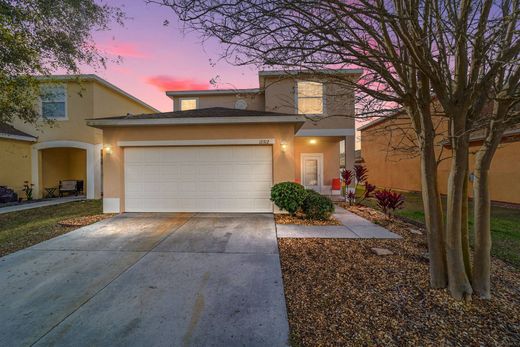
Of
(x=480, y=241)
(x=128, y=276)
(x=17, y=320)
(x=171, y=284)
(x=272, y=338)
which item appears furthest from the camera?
(x=128, y=276)

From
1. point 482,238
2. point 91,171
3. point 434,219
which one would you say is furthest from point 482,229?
point 91,171

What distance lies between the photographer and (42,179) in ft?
40.0

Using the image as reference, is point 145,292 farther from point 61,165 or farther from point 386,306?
point 61,165

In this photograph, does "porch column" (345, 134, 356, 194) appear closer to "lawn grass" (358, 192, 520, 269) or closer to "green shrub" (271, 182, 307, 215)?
"lawn grass" (358, 192, 520, 269)

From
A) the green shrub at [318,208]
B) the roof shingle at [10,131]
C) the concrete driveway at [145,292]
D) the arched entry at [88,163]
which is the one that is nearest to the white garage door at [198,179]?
the green shrub at [318,208]

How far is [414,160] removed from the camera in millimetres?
14188

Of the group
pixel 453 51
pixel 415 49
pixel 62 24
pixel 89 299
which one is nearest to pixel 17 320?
pixel 89 299

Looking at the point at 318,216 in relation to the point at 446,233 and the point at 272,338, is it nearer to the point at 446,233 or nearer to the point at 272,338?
the point at 446,233

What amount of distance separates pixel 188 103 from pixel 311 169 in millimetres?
8200

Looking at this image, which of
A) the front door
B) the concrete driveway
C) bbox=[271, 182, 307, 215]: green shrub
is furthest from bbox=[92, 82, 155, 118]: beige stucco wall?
the front door

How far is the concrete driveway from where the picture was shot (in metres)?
2.26

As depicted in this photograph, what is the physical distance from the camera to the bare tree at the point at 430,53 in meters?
2.42

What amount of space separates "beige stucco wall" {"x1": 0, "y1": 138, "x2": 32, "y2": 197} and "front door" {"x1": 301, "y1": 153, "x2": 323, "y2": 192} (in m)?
14.2

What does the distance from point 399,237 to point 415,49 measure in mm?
4044
